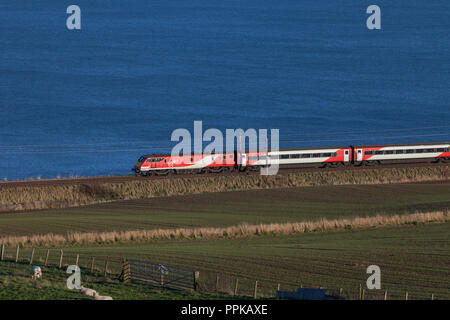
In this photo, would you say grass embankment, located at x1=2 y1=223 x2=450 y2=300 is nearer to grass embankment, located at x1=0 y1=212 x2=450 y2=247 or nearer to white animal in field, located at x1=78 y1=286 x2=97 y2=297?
white animal in field, located at x1=78 y1=286 x2=97 y2=297

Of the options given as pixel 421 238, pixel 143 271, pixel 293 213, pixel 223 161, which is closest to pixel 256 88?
pixel 223 161

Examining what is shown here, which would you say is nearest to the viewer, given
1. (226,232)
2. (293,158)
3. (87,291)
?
(87,291)

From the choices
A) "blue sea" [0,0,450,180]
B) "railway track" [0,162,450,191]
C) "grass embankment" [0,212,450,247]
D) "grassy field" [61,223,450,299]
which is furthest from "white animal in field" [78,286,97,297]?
"blue sea" [0,0,450,180]

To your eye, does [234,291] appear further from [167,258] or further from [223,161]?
[223,161]

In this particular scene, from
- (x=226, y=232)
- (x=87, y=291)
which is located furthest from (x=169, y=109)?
(x=87, y=291)

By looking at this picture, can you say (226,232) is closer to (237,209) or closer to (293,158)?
(237,209)

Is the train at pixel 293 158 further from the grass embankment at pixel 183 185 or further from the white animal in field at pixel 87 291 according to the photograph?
the white animal in field at pixel 87 291

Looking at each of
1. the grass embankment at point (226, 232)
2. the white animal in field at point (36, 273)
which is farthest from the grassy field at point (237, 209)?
the white animal in field at point (36, 273)
